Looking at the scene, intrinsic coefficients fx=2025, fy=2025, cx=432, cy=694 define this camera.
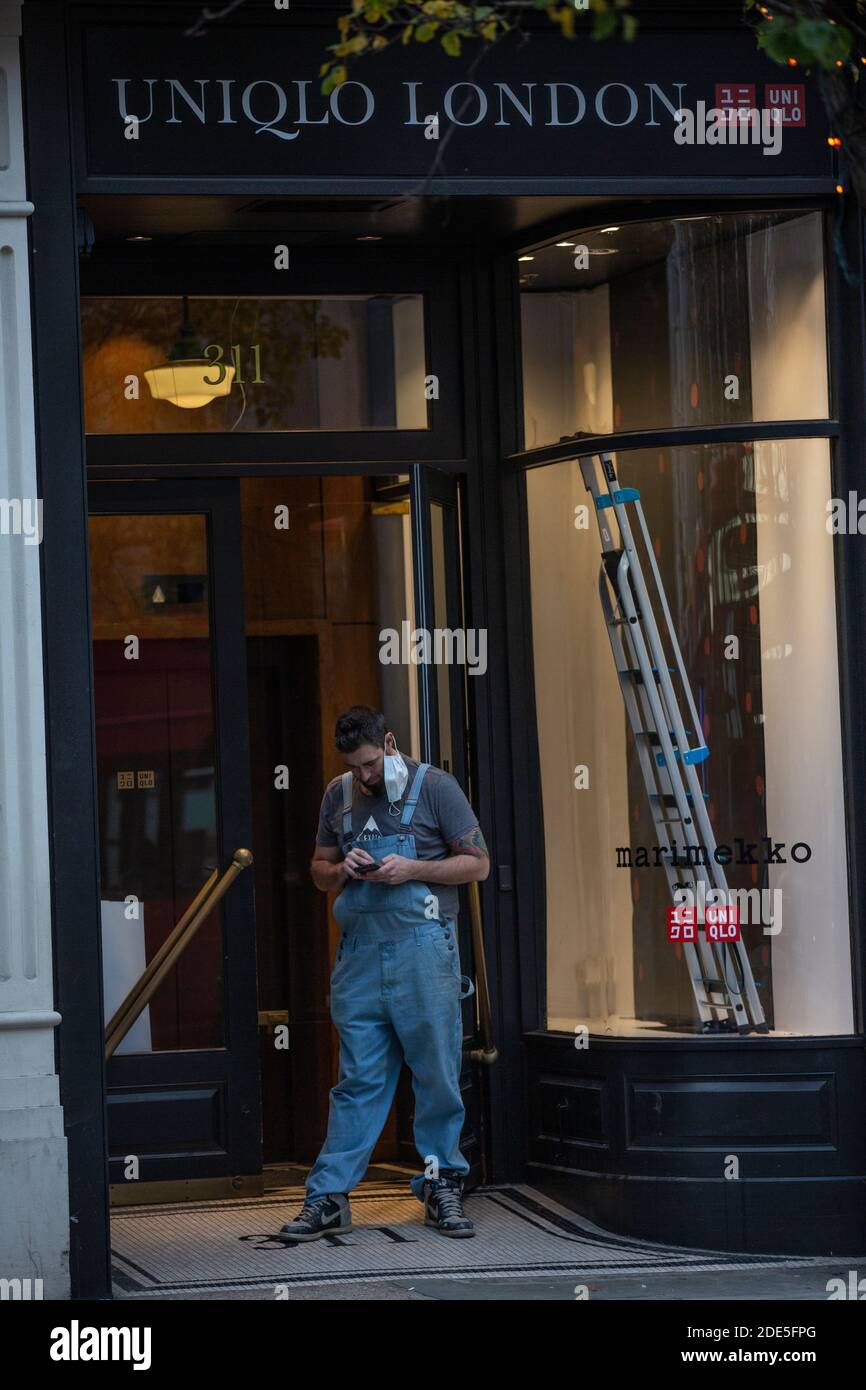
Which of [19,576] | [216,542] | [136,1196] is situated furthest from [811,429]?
[136,1196]

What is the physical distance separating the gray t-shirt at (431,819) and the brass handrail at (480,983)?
0.42 meters

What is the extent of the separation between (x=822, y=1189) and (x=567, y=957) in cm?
134

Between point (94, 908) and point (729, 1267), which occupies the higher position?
point (94, 908)

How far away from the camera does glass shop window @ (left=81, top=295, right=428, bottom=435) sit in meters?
8.07

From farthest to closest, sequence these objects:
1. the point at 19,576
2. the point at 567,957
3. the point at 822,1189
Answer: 1. the point at 567,957
2. the point at 822,1189
3. the point at 19,576

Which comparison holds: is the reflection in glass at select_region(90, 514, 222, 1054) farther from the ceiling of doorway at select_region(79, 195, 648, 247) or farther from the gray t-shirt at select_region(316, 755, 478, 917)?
the ceiling of doorway at select_region(79, 195, 648, 247)

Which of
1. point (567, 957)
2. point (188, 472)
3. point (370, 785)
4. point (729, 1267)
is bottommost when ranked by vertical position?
point (729, 1267)

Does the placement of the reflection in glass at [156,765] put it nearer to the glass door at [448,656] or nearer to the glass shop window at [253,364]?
the glass shop window at [253,364]

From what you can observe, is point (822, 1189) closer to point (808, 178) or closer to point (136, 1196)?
point (136, 1196)

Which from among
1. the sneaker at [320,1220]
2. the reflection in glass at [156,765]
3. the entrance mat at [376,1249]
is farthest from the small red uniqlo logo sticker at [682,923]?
the reflection in glass at [156,765]

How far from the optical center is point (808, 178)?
24.6 feet

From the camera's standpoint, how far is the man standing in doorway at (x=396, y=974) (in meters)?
7.43
